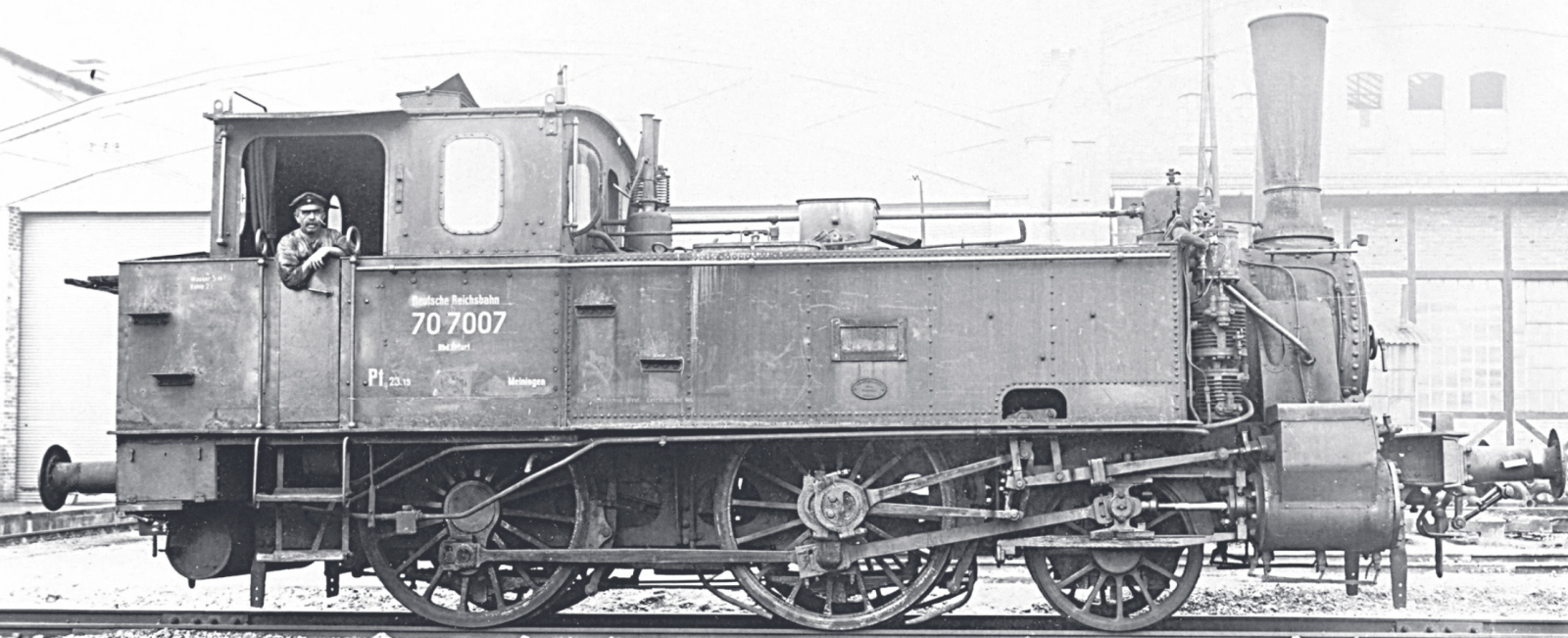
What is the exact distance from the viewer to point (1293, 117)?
8.17 meters

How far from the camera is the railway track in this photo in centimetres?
738

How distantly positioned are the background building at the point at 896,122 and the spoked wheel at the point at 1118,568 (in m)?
11.0

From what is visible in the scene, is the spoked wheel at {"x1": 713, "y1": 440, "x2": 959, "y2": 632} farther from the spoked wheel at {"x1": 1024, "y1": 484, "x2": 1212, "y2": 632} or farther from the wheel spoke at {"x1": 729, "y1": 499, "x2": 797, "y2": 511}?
the spoked wheel at {"x1": 1024, "y1": 484, "x2": 1212, "y2": 632}

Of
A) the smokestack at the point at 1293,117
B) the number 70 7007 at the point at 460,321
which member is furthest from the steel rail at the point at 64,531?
the smokestack at the point at 1293,117

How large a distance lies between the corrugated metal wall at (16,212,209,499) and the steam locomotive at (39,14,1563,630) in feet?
43.2

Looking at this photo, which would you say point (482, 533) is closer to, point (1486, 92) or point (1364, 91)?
point (1364, 91)

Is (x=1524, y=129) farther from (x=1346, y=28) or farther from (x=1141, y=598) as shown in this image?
(x=1141, y=598)

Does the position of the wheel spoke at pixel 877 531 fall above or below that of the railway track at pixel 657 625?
above

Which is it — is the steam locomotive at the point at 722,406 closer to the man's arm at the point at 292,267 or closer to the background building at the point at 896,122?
the man's arm at the point at 292,267

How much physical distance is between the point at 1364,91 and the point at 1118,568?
18606 millimetres

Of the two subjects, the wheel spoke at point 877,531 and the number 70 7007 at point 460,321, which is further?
the wheel spoke at point 877,531

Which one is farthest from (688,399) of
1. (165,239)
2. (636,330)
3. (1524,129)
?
(1524,129)

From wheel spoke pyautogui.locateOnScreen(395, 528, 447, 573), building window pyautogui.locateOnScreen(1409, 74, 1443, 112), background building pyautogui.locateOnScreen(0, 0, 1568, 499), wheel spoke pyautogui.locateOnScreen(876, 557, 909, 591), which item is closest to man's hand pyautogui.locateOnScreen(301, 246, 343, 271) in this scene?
wheel spoke pyautogui.locateOnScreen(395, 528, 447, 573)

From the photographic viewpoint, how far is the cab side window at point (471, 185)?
24.8ft
